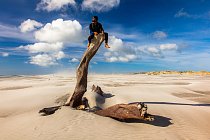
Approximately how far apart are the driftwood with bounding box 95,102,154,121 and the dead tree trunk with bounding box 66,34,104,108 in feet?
6.57

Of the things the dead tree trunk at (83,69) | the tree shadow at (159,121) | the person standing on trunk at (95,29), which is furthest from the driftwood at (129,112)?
the person standing on trunk at (95,29)

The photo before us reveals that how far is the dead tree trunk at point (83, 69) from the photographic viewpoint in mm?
13008

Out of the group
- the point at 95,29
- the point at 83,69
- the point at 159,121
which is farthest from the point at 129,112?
the point at 95,29

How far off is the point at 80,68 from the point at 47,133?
4381mm

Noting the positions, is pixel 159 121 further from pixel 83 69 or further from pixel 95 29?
pixel 95 29

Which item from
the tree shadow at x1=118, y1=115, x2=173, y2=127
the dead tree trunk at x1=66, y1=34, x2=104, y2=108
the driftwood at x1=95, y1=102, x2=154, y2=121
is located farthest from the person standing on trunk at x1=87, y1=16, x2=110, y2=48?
the tree shadow at x1=118, y1=115, x2=173, y2=127

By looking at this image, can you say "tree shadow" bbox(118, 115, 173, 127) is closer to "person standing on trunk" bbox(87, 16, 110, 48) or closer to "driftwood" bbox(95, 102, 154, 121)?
"driftwood" bbox(95, 102, 154, 121)

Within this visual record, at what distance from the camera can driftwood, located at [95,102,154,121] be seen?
11.4 meters

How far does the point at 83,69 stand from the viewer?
43.6ft

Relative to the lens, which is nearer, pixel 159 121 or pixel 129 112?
pixel 129 112

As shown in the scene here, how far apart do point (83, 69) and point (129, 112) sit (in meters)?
3.48

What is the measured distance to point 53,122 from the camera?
11.0 metres

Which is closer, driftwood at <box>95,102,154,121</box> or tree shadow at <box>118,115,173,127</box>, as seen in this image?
driftwood at <box>95,102,154,121</box>

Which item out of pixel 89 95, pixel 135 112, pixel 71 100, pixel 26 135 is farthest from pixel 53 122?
pixel 89 95
